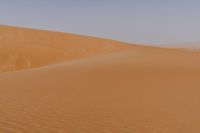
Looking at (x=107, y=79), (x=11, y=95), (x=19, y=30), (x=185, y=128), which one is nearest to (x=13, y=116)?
(x=11, y=95)

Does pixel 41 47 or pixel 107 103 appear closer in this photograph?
pixel 107 103

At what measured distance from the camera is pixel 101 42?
3312 cm

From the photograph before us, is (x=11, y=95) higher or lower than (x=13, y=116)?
higher

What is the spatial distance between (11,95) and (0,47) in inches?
865

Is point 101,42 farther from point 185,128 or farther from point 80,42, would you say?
point 185,128

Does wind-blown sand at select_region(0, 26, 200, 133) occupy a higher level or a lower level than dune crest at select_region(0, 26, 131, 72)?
lower

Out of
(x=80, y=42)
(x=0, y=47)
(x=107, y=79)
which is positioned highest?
(x=80, y=42)

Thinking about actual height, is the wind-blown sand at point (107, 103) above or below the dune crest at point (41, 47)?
below

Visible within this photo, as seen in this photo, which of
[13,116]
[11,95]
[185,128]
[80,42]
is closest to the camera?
[185,128]

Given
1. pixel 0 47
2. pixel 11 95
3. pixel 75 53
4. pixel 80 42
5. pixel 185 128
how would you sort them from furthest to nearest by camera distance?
pixel 80 42, pixel 75 53, pixel 0 47, pixel 11 95, pixel 185 128

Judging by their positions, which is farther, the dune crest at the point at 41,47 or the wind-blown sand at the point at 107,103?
the dune crest at the point at 41,47

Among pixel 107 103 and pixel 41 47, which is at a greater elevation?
pixel 41 47

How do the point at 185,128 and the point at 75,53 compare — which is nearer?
the point at 185,128

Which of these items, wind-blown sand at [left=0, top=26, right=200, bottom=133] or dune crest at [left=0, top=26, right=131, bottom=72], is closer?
wind-blown sand at [left=0, top=26, right=200, bottom=133]
